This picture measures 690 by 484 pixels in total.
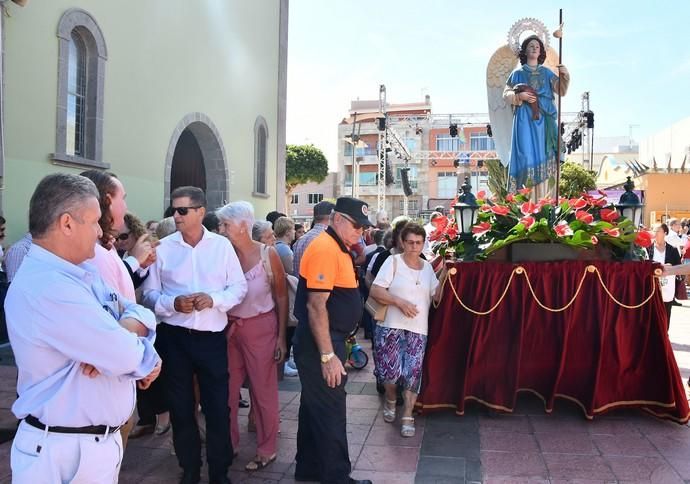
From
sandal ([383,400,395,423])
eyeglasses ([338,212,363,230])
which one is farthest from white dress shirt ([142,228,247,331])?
sandal ([383,400,395,423])

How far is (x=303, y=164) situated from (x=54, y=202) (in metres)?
38.1

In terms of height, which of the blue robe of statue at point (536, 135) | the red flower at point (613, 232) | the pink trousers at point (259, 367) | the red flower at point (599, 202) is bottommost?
the pink trousers at point (259, 367)

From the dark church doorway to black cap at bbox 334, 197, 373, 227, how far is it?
9964mm

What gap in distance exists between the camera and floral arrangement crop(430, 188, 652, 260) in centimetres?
459

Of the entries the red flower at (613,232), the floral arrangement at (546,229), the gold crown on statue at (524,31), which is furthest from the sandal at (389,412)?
the gold crown on statue at (524,31)

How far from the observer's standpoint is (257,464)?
381cm

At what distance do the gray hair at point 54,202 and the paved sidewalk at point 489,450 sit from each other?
2334 millimetres

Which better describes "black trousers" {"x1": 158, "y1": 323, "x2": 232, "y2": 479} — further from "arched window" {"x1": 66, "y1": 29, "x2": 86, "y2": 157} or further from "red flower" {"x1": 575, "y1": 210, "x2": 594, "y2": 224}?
"arched window" {"x1": 66, "y1": 29, "x2": 86, "y2": 157}

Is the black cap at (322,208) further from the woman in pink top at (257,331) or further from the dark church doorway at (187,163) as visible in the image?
the dark church doorway at (187,163)

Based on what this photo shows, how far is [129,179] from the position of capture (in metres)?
10.1

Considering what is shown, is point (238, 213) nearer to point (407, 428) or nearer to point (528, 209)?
point (407, 428)

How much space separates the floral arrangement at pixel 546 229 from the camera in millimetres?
4590

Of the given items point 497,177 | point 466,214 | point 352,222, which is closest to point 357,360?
point 466,214

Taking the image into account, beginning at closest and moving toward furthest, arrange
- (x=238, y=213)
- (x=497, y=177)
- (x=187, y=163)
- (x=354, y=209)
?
(x=354, y=209)
(x=238, y=213)
(x=497, y=177)
(x=187, y=163)
